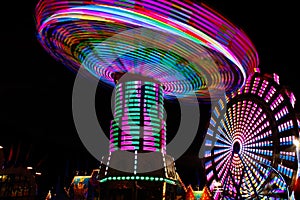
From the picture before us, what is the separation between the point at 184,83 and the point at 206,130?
463 cm

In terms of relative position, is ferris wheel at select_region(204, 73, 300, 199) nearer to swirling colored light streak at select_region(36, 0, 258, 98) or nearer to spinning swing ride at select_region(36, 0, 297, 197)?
spinning swing ride at select_region(36, 0, 297, 197)

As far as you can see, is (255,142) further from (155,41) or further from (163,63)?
(155,41)

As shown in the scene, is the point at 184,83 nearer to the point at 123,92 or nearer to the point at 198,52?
the point at 123,92

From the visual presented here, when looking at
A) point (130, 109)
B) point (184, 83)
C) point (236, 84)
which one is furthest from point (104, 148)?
point (236, 84)

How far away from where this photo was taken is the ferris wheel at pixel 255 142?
2136cm

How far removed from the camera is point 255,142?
78.5 ft

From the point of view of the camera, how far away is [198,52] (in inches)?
908

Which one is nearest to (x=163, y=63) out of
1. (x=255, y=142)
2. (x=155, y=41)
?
(x=155, y=41)

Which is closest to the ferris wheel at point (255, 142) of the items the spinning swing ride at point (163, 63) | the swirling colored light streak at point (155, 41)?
the spinning swing ride at point (163, 63)

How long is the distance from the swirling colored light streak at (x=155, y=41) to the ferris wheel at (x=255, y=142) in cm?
186

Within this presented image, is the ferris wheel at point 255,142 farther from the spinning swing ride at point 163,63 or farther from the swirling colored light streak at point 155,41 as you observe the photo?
the swirling colored light streak at point 155,41

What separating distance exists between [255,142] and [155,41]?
912 cm

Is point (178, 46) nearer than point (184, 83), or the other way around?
point (178, 46)

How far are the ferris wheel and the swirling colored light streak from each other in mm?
1859
